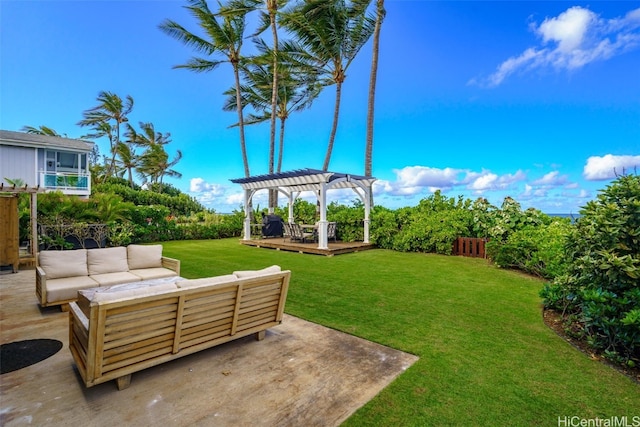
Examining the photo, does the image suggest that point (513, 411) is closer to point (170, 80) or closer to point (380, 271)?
point (380, 271)

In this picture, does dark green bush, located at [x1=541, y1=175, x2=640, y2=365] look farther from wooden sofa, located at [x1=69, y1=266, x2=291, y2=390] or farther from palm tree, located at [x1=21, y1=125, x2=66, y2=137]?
palm tree, located at [x1=21, y1=125, x2=66, y2=137]

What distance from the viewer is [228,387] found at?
265cm

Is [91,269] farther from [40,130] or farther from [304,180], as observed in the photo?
[40,130]

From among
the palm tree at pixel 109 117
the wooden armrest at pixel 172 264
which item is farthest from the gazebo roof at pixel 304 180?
the palm tree at pixel 109 117

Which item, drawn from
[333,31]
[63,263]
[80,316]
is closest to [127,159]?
[333,31]

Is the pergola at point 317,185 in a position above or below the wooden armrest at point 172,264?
above

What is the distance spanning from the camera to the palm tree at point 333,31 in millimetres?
14594

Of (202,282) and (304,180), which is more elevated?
(304,180)

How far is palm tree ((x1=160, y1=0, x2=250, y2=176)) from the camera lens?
1703cm

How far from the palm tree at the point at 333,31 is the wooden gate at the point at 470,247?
910 cm

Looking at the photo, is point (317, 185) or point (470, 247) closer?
point (470, 247)

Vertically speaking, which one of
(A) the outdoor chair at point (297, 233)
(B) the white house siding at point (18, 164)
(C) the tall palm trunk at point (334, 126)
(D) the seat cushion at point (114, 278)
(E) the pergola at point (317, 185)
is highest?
(C) the tall palm trunk at point (334, 126)

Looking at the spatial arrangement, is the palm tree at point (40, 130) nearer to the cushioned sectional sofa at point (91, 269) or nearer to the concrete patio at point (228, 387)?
the cushioned sectional sofa at point (91, 269)

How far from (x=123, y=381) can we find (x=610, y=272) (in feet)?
15.7
